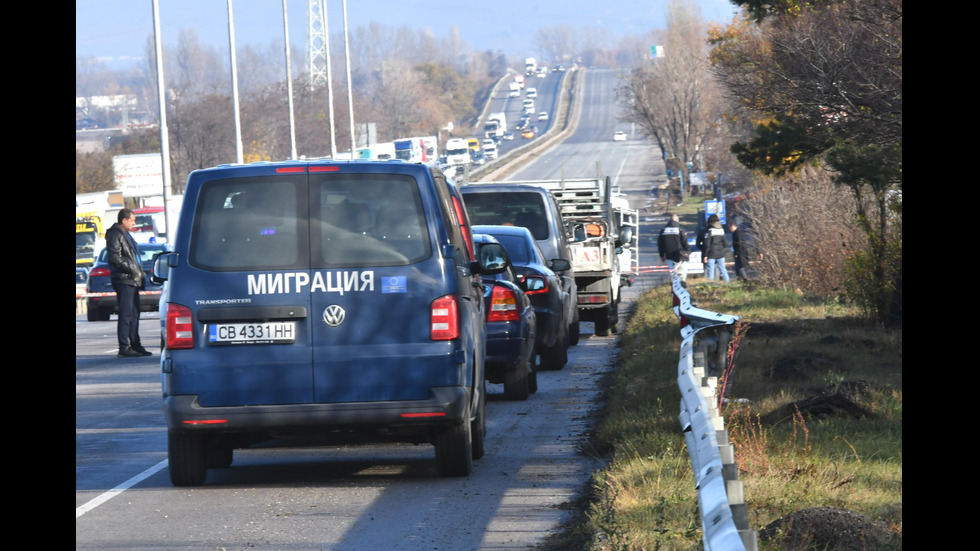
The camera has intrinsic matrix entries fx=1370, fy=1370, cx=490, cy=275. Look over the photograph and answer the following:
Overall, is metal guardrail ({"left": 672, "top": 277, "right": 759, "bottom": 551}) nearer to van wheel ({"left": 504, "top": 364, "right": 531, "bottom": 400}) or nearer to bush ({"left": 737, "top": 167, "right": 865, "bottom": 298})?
van wheel ({"left": 504, "top": 364, "right": 531, "bottom": 400})

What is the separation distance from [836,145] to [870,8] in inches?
63.7

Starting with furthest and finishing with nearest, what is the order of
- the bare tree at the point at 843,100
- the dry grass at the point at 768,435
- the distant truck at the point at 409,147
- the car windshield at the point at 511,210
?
the distant truck at the point at 409,147 < the car windshield at the point at 511,210 < the bare tree at the point at 843,100 < the dry grass at the point at 768,435

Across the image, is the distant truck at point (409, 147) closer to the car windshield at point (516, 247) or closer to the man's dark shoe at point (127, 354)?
the man's dark shoe at point (127, 354)

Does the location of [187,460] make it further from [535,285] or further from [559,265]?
[559,265]

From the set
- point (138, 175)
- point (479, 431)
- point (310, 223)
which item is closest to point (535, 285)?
point (479, 431)

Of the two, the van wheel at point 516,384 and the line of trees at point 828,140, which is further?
the line of trees at point 828,140

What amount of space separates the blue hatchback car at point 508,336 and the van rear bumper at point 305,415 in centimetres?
405

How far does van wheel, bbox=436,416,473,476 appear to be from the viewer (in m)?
8.61

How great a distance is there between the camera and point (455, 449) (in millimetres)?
8648

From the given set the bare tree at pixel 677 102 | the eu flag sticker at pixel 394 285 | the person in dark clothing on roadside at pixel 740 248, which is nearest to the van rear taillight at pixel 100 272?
the person in dark clothing on roadside at pixel 740 248

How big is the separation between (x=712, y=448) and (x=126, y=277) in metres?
14.2

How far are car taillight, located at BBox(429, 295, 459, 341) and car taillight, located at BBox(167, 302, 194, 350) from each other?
1.44m

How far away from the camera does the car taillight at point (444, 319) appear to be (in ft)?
27.2
